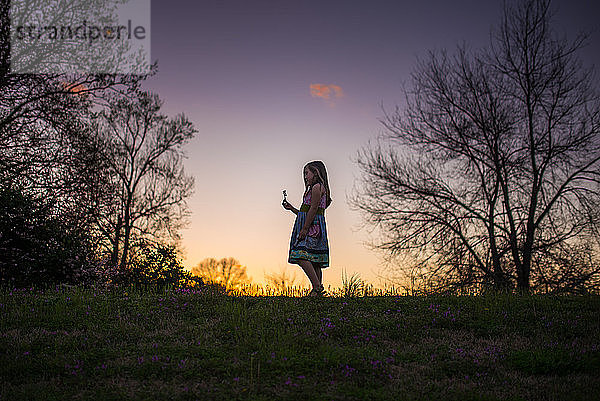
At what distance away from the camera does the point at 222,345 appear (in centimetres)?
652

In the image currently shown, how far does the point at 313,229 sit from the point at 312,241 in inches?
9.3

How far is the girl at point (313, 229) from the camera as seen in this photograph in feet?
29.7

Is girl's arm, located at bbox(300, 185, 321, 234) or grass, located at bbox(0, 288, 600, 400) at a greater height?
girl's arm, located at bbox(300, 185, 321, 234)

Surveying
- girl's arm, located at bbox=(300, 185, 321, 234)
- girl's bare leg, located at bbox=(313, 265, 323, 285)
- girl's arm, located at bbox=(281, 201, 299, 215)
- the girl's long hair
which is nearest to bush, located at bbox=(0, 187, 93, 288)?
girl's arm, located at bbox=(281, 201, 299, 215)

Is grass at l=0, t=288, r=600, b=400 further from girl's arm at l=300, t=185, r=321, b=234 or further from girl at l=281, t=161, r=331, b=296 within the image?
girl's arm at l=300, t=185, r=321, b=234

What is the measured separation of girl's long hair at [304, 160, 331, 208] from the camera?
931 centimetres

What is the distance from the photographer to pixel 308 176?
30.7 feet

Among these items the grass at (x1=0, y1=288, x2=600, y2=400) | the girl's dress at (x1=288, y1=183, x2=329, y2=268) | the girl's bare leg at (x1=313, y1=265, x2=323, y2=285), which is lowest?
the grass at (x1=0, y1=288, x2=600, y2=400)

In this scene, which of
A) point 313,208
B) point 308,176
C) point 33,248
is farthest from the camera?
point 33,248

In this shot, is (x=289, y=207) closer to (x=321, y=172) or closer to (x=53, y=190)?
(x=321, y=172)

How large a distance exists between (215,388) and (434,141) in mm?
14133

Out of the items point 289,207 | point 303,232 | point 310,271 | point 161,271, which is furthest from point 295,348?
point 161,271

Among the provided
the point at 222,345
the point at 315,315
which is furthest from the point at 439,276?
the point at 222,345

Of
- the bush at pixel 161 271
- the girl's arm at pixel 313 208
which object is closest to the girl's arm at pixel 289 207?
the girl's arm at pixel 313 208
